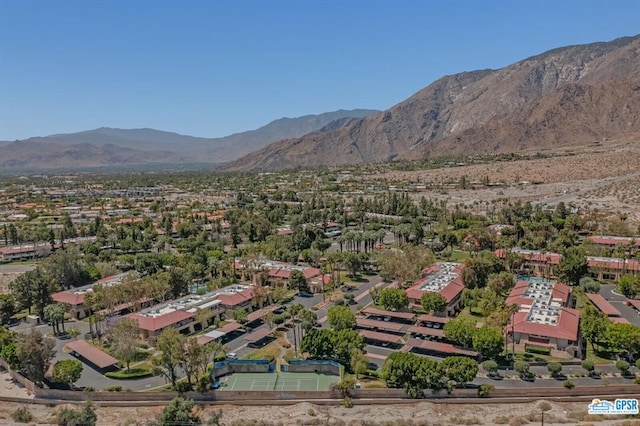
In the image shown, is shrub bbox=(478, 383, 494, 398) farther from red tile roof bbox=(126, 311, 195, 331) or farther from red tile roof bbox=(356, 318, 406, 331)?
red tile roof bbox=(126, 311, 195, 331)

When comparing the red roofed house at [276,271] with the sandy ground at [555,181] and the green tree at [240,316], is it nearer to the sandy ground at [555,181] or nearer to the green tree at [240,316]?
the green tree at [240,316]

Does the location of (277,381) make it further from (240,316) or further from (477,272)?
(477,272)

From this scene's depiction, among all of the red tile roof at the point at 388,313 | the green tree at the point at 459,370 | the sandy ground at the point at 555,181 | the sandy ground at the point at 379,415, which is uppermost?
the sandy ground at the point at 555,181

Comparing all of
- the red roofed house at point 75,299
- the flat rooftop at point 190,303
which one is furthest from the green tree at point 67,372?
the red roofed house at point 75,299

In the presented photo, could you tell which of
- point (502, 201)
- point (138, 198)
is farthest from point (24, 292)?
point (138, 198)

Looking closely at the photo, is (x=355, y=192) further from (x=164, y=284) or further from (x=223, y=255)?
(x=164, y=284)

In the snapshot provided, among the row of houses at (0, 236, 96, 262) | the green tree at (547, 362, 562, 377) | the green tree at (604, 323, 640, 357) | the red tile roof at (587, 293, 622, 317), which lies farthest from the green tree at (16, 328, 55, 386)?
the row of houses at (0, 236, 96, 262)

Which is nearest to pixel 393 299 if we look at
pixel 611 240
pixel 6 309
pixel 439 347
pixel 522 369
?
pixel 439 347
